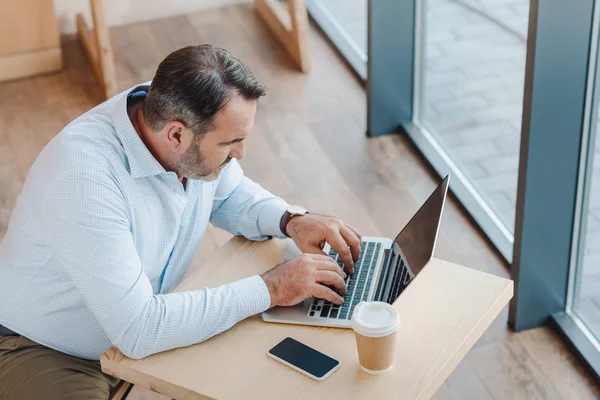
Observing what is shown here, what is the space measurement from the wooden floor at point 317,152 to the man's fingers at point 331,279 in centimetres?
90

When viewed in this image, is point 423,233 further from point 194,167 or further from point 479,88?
point 479,88

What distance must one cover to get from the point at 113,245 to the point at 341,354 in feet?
1.53

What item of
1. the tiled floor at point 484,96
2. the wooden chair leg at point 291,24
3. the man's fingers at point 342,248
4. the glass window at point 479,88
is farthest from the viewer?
the wooden chair leg at point 291,24

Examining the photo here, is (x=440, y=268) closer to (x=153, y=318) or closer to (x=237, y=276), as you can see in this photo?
(x=237, y=276)

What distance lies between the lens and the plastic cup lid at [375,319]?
158 cm

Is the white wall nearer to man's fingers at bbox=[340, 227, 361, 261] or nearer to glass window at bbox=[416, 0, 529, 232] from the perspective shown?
glass window at bbox=[416, 0, 529, 232]

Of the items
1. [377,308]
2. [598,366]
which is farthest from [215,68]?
[598,366]

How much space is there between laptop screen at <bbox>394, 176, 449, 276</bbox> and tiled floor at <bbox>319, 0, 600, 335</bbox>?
98cm

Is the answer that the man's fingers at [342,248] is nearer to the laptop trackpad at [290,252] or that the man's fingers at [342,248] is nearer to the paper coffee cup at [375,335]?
the laptop trackpad at [290,252]

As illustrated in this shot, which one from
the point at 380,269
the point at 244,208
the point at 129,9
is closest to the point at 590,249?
the point at 380,269

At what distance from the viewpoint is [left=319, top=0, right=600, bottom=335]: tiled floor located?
2.94 meters

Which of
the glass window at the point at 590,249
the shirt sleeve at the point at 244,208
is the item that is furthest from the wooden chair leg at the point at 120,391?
the glass window at the point at 590,249

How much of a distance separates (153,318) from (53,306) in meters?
0.33

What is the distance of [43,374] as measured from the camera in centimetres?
194
